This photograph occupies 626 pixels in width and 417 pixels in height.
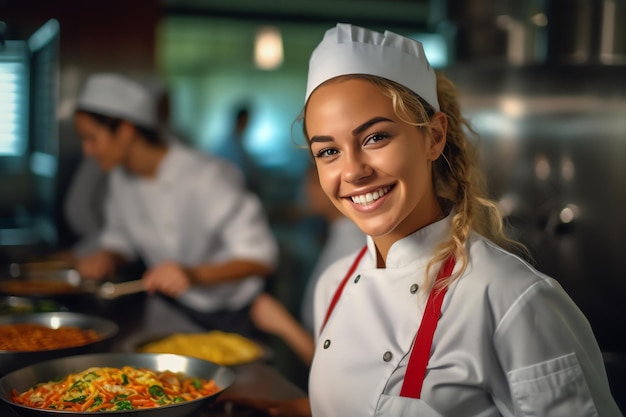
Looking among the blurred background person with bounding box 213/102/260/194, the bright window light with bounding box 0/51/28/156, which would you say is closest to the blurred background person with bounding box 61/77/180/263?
the bright window light with bounding box 0/51/28/156

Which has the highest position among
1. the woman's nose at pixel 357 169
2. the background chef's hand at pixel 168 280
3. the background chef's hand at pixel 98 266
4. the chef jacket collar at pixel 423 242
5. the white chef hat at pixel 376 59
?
the white chef hat at pixel 376 59

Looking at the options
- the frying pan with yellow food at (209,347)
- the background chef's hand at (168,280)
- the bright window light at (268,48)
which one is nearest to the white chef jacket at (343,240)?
the background chef's hand at (168,280)

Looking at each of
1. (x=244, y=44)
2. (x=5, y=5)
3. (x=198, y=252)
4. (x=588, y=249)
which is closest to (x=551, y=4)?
(x=588, y=249)

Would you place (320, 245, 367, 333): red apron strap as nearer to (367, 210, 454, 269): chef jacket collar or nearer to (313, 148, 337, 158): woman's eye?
(367, 210, 454, 269): chef jacket collar

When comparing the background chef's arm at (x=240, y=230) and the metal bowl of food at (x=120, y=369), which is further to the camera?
the background chef's arm at (x=240, y=230)

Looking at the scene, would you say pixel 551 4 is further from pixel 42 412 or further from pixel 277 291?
pixel 277 291

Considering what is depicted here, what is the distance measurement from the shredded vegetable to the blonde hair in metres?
0.58

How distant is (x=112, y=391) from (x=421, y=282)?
68 centimetres

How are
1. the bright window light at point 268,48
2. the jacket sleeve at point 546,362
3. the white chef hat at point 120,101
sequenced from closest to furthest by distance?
the jacket sleeve at point 546,362
the white chef hat at point 120,101
the bright window light at point 268,48

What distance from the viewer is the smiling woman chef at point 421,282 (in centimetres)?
133

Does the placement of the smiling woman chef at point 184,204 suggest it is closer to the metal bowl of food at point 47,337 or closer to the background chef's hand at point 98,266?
the background chef's hand at point 98,266

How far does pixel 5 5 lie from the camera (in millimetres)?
5316

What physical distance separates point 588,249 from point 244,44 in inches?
352

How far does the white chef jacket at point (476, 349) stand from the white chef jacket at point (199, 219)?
1.79 meters
